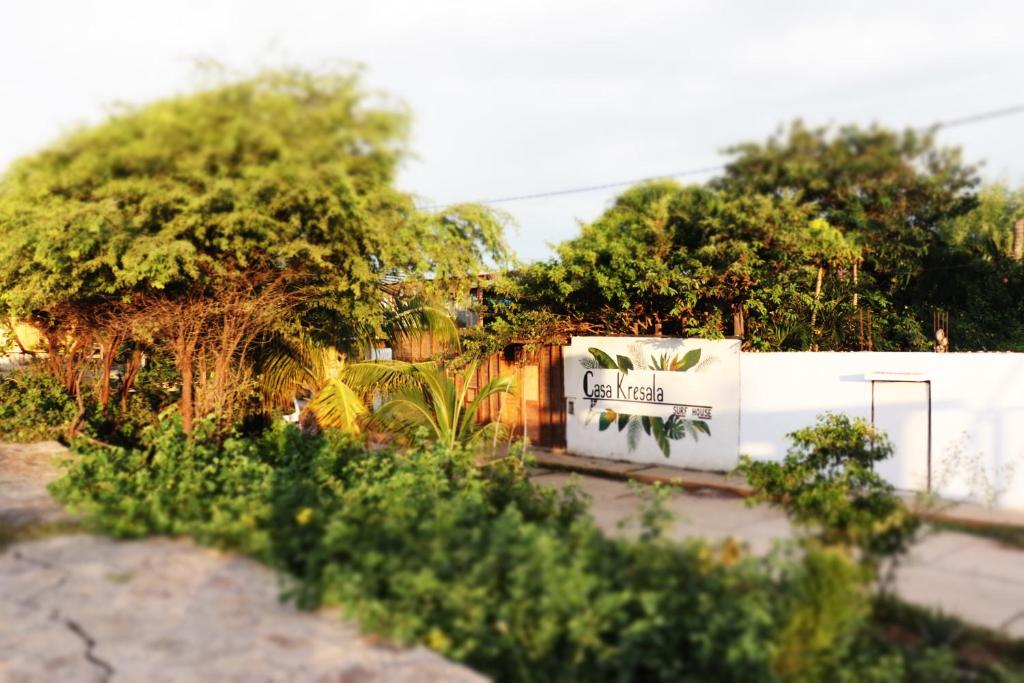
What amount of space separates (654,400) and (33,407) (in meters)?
9.78

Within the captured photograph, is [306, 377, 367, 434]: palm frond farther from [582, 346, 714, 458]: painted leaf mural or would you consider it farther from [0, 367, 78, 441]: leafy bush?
[0, 367, 78, 441]: leafy bush

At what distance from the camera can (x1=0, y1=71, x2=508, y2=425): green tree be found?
8227 millimetres

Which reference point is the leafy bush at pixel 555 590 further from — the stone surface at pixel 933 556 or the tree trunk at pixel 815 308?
the tree trunk at pixel 815 308

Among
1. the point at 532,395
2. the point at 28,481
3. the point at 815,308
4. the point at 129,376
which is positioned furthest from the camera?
the point at 532,395

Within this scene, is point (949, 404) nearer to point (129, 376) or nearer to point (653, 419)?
point (653, 419)

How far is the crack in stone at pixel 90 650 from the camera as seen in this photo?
4613 millimetres

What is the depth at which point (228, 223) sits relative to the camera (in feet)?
29.0

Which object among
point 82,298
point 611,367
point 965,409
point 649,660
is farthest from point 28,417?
point 965,409

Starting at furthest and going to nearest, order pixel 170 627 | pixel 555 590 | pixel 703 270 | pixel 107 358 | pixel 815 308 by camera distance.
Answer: pixel 815 308, pixel 107 358, pixel 703 270, pixel 170 627, pixel 555 590

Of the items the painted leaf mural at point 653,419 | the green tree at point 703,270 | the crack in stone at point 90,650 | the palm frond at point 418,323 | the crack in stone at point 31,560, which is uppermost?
the green tree at point 703,270

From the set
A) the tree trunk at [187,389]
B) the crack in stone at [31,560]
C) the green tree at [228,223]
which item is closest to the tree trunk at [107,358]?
the green tree at [228,223]

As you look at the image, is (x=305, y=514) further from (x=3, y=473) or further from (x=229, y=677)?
(x=3, y=473)

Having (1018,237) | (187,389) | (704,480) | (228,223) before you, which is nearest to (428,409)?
(187,389)

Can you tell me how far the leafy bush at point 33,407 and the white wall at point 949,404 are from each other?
10749mm
